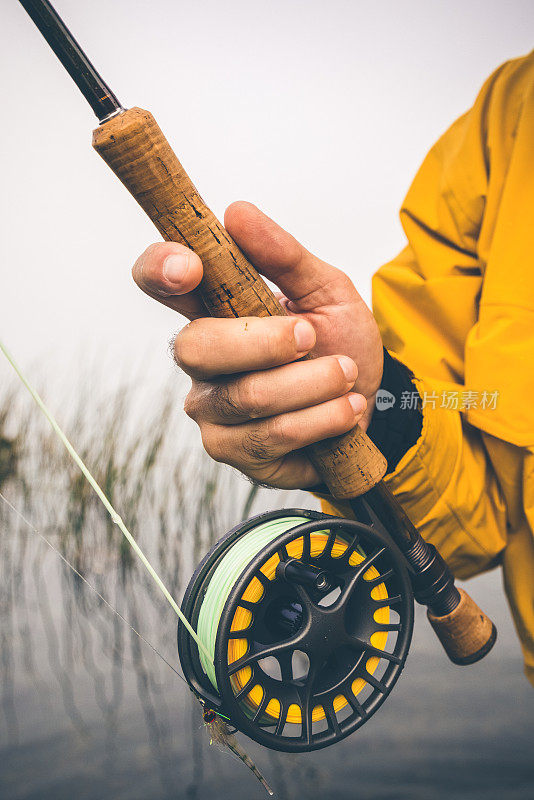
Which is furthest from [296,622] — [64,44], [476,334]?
[476,334]

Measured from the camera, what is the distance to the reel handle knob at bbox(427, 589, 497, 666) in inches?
37.6

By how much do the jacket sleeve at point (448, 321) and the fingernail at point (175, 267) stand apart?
2.07 ft

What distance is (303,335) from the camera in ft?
2.43

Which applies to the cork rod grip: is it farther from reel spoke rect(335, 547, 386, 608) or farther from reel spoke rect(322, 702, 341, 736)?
reel spoke rect(322, 702, 341, 736)

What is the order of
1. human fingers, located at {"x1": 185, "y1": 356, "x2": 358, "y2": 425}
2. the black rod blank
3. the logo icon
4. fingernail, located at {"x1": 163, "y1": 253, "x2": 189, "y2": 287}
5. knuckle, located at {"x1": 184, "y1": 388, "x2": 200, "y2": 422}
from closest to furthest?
1. the black rod blank
2. fingernail, located at {"x1": 163, "y1": 253, "x2": 189, "y2": 287}
3. human fingers, located at {"x1": 185, "y1": 356, "x2": 358, "y2": 425}
4. knuckle, located at {"x1": 184, "y1": 388, "x2": 200, "y2": 422}
5. the logo icon

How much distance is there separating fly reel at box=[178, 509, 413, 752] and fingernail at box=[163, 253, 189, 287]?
339mm

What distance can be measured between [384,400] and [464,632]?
0.43 meters

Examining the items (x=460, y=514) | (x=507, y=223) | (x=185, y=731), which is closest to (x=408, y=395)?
(x=460, y=514)

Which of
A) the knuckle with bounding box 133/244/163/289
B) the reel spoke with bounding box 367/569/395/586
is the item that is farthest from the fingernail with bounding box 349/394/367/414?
the knuckle with bounding box 133/244/163/289

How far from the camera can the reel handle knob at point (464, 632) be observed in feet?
3.13

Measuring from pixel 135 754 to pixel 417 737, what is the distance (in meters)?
1.26

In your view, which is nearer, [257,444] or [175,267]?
[175,267]

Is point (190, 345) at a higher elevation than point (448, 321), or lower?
higher

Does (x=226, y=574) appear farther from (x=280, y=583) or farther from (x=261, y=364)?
(x=261, y=364)
